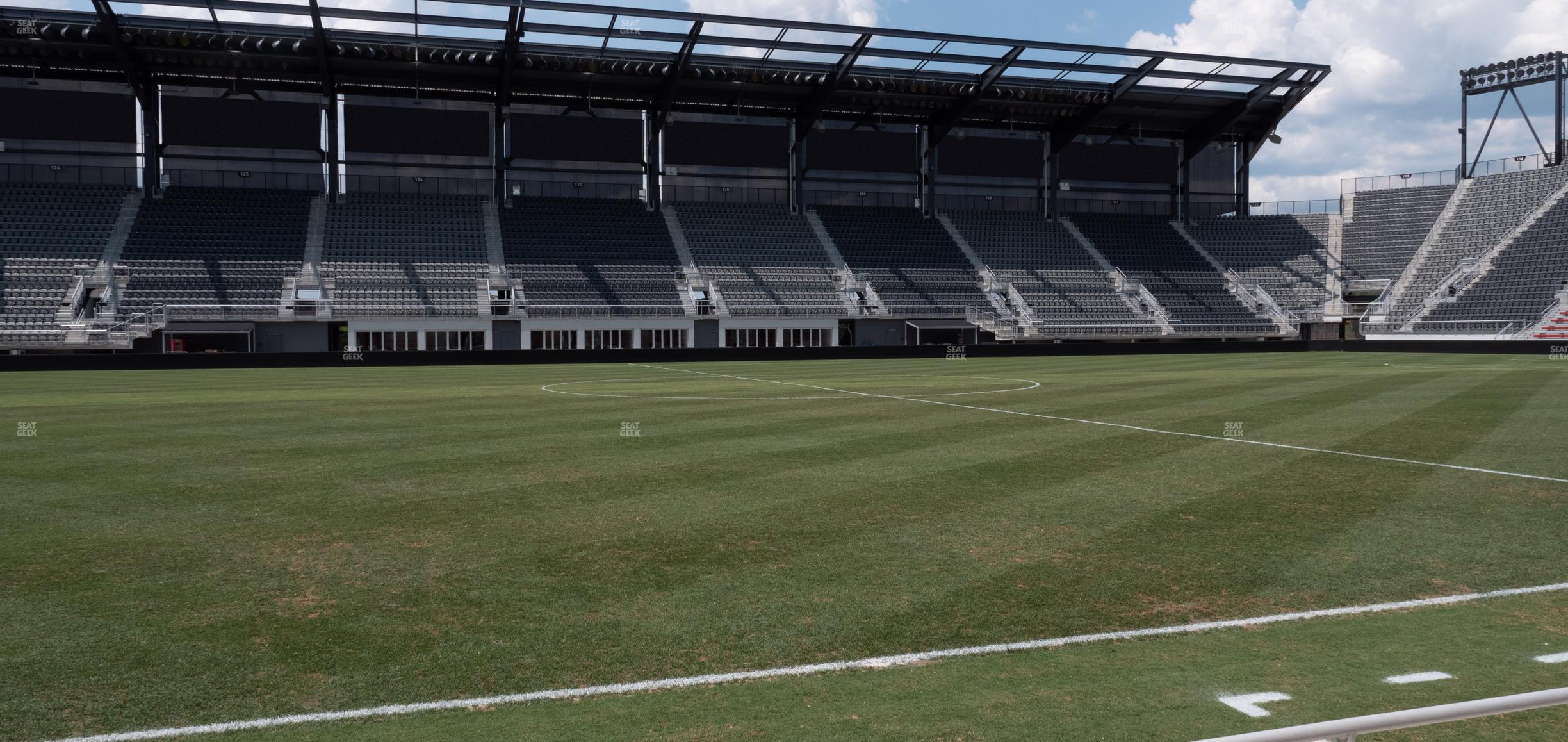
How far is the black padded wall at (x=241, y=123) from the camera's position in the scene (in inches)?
2142

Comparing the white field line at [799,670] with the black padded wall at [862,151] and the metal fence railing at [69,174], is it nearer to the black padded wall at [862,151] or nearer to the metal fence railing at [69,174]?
the black padded wall at [862,151]

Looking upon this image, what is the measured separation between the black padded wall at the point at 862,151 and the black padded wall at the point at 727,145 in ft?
6.85

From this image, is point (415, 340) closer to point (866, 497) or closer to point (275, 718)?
point (866, 497)

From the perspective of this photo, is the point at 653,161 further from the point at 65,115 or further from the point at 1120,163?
the point at 1120,163

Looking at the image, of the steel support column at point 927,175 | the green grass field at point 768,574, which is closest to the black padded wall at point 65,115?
the steel support column at point 927,175

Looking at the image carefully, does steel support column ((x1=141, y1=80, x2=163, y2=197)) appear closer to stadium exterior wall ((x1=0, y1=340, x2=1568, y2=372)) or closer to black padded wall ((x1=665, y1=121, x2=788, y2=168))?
stadium exterior wall ((x1=0, y1=340, x2=1568, y2=372))

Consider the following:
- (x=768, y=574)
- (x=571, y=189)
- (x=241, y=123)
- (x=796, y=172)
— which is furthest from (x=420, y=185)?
(x=768, y=574)

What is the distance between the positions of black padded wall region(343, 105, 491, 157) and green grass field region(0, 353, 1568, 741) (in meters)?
46.1

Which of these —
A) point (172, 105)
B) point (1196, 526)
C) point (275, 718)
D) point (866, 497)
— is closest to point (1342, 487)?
point (1196, 526)

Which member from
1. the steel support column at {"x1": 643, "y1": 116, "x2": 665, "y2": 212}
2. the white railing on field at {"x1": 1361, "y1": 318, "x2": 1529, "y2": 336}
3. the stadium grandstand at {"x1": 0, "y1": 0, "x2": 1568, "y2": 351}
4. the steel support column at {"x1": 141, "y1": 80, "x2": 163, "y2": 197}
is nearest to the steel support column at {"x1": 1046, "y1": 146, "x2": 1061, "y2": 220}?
the stadium grandstand at {"x1": 0, "y1": 0, "x2": 1568, "y2": 351}

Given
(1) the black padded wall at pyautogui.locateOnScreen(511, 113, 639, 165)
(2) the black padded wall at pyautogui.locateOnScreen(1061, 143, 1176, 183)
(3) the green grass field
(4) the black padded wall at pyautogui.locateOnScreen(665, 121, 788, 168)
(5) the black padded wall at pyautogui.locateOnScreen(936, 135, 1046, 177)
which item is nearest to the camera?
(3) the green grass field

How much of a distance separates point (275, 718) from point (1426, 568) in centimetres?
747

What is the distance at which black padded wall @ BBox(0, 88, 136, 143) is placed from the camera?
52.1m

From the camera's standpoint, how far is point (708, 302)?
53562mm
